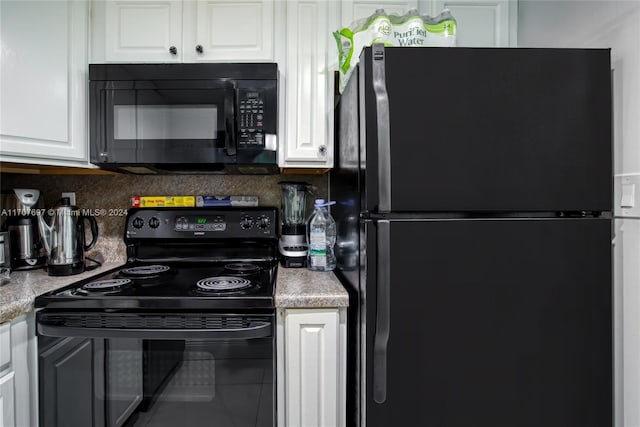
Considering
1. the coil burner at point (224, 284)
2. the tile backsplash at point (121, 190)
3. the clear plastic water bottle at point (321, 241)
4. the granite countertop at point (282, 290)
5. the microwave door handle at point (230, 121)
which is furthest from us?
the tile backsplash at point (121, 190)

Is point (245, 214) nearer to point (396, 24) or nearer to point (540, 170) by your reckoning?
point (396, 24)

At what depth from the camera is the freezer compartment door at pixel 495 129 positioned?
1000 mm

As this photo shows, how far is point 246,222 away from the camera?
5.49 ft

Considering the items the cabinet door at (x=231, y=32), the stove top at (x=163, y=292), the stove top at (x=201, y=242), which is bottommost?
the stove top at (x=163, y=292)

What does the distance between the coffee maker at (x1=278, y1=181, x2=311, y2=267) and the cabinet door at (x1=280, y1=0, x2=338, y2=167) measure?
0.82 feet

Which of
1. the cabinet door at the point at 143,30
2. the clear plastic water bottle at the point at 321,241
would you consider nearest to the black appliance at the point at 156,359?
the clear plastic water bottle at the point at 321,241

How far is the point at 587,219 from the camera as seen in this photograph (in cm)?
100

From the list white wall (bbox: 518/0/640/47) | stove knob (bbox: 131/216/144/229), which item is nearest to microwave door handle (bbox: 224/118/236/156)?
stove knob (bbox: 131/216/144/229)

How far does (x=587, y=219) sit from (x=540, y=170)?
197 millimetres

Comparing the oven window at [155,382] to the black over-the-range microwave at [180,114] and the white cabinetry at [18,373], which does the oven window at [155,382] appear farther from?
the black over-the-range microwave at [180,114]

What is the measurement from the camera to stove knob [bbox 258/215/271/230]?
1670mm

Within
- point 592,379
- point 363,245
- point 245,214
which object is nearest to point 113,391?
point 245,214

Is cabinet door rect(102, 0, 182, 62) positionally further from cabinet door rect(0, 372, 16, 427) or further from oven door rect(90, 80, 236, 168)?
cabinet door rect(0, 372, 16, 427)

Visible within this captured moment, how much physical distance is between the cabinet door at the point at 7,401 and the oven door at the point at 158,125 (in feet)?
2.69
